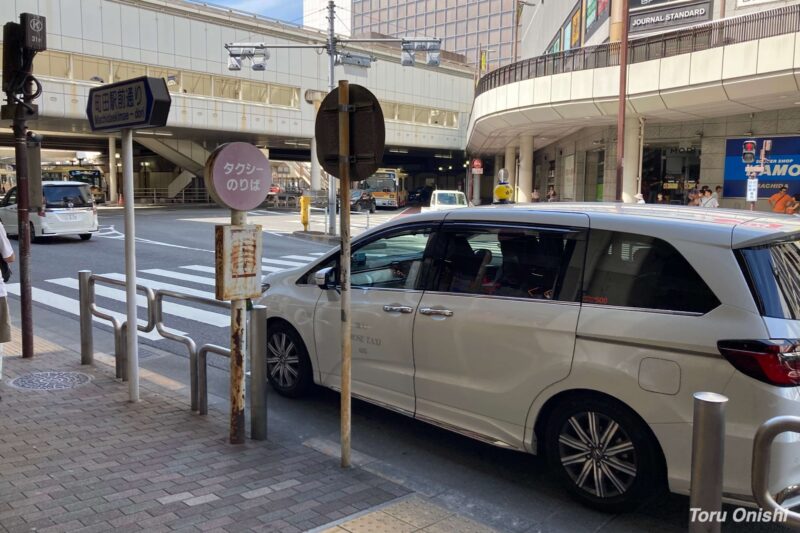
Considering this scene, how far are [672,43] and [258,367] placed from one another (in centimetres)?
2019

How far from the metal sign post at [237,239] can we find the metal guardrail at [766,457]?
3.28 metres

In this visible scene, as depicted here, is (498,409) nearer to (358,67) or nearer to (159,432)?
(159,432)

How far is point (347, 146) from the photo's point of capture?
4211 millimetres

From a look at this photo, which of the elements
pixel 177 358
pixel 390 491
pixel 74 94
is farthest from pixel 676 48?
pixel 74 94

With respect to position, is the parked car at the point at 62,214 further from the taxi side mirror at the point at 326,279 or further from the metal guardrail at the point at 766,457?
the metal guardrail at the point at 766,457

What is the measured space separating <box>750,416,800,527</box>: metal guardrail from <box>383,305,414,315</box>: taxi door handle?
2603 millimetres

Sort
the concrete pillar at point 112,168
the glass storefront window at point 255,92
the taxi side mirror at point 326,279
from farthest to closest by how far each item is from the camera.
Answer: the concrete pillar at point 112,168, the glass storefront window at point 255,92, the taxi side mirror at point 326,279

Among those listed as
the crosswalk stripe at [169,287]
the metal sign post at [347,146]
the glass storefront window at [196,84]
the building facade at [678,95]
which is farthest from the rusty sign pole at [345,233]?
the glass storefront window at [196,84]

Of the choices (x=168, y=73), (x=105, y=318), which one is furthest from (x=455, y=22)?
(x=105, y=318)

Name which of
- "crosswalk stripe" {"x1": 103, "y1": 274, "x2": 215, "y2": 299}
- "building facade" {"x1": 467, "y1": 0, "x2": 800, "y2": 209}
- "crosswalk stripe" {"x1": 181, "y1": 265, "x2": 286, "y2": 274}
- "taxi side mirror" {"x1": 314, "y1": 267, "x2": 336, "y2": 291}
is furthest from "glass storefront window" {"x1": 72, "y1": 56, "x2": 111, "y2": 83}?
"taxi side mirror" {"x1": 314, "y1": 267, "x2": 336, "y2": 291}

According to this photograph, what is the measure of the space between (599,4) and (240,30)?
26.6 meters

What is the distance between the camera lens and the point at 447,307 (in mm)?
4477

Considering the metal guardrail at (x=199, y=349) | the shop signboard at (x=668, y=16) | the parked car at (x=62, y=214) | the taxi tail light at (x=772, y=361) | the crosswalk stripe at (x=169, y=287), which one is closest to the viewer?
the taxi tail light at (x=772, y=361)

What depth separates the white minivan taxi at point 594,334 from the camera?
10.9 ft
